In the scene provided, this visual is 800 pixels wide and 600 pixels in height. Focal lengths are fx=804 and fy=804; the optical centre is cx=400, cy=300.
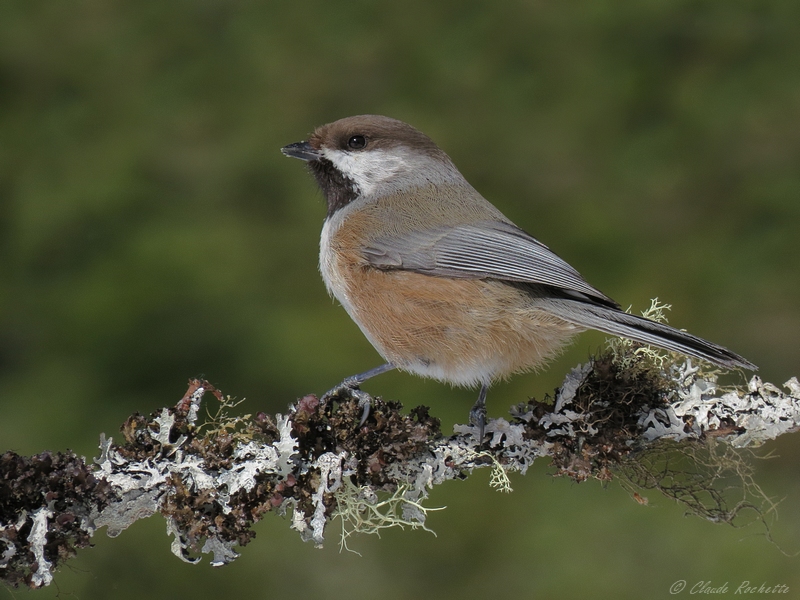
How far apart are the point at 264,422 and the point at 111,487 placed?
0.32m

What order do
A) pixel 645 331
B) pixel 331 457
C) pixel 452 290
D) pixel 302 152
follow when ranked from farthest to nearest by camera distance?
pixel 302 152 < pixel 452 290 < pixel 645 331 < pixel 331 457

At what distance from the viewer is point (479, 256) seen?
2.22 meters

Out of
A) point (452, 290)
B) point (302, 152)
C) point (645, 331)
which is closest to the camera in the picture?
point (645, 331)

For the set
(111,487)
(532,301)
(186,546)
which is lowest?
(186,546)

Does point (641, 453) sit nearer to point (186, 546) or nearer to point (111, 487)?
point (186, 546)

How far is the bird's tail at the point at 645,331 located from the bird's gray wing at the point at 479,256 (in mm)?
63

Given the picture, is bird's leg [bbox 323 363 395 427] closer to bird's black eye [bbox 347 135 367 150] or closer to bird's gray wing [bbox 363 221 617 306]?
bird's gray wing [bbox 363 221 617 306]

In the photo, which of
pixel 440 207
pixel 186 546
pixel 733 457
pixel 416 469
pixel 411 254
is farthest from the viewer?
pixel 440 207

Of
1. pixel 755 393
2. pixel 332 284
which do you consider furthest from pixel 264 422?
pixel 755 393

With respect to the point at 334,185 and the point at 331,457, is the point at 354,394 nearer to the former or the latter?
the point at 331,457

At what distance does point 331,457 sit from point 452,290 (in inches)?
26.4

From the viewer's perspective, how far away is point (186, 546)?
64.1 inches

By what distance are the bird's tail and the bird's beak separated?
91 cm

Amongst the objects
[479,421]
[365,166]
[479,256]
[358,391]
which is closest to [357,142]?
[365,166]
